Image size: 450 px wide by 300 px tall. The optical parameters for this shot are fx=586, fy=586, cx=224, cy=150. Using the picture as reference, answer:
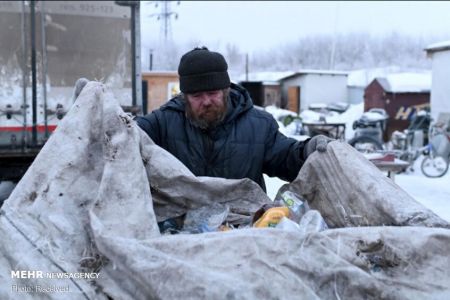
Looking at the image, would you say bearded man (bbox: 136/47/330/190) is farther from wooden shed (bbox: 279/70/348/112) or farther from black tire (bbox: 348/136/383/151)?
wooden shed (bbox: 279/70/348/112)

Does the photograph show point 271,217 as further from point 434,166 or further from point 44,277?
point 434,166

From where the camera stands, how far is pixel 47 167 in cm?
216

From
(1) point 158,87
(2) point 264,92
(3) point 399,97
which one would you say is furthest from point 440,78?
(2) point 264,92

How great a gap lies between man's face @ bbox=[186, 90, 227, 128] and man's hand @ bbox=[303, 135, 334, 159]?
1.48 feet

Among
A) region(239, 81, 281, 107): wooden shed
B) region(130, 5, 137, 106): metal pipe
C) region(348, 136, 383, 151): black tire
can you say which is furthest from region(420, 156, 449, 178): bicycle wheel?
region(239, 81, 281, 107): wooden shed

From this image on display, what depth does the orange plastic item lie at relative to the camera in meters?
2.13

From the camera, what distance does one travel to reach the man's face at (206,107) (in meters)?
2.81

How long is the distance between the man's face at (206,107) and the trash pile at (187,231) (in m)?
0.46

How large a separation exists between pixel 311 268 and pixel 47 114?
5.62 meters

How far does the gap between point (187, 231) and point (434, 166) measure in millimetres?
10454

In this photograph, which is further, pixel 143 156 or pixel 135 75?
pixel 135 75

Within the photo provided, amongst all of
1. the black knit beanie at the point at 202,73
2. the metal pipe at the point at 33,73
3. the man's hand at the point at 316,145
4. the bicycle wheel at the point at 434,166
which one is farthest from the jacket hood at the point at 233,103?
the bicycle wheel at the point at 434,166

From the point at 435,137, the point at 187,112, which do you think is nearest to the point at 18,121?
the point at 187,112

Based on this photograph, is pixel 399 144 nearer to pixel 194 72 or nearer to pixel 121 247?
pixel 194 72
